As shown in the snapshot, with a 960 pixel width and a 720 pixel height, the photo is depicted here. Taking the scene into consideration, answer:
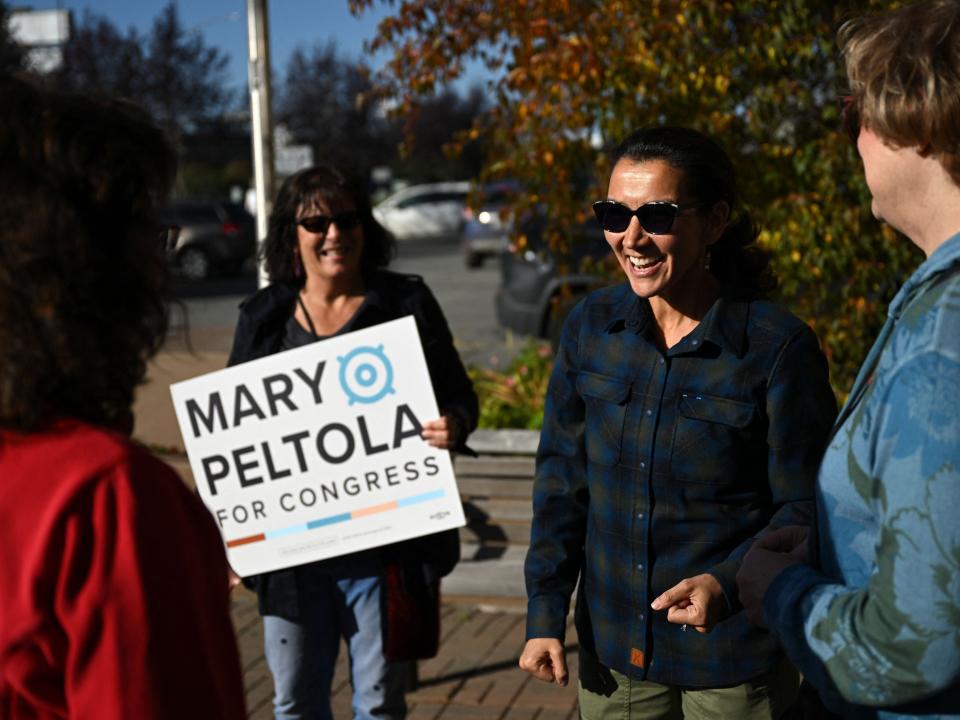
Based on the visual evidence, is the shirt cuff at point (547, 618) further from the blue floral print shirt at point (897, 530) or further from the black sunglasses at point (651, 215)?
the blue floral print shirt at point (897, 530)

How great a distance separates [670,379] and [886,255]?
10.1ft

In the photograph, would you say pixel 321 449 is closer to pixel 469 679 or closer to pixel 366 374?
pixel 366 374

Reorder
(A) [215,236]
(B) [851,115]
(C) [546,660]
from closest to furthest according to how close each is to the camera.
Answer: (B) [851,115] → (C) [546,660] → (A) [215,236]

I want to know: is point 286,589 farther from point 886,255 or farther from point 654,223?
point 886,255

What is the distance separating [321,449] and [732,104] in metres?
2.83

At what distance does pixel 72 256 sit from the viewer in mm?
1415

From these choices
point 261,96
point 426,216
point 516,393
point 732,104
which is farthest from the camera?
point 426,216

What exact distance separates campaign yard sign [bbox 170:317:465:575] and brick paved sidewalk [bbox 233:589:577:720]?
128 centimetres

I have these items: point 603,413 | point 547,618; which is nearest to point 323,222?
point 603,413

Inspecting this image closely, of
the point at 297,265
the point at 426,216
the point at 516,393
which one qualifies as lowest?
the point at 426,216

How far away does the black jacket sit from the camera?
3.59 m

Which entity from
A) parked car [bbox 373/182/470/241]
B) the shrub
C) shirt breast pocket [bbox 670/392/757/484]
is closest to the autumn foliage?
the shrub

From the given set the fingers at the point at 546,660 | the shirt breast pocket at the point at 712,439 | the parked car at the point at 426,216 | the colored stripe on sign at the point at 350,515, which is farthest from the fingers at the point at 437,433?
the parked car at the point at 426,216

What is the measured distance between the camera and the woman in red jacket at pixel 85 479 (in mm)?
1345
